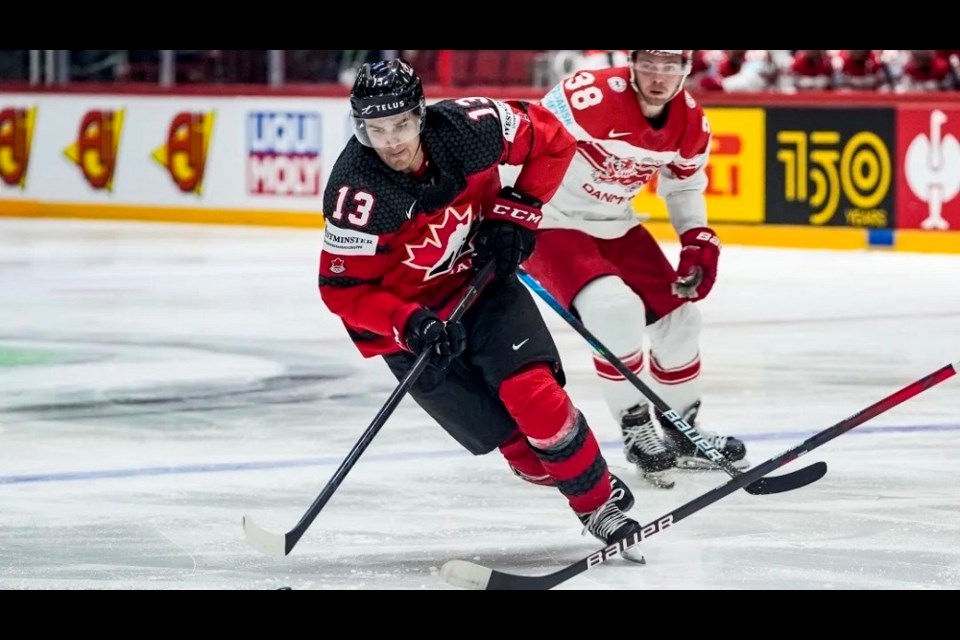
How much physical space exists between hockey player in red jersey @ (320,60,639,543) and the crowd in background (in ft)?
25.9

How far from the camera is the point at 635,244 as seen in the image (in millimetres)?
5004

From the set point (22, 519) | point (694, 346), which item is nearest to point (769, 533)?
point (694, 346)

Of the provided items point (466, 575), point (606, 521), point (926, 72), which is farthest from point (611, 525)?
point (926, 72)

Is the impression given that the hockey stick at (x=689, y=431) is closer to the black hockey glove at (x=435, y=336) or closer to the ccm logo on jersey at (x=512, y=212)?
the ccm logo on jersey at (x=512, y=212)

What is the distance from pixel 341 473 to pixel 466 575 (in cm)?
34

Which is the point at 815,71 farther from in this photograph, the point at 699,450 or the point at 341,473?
the point at 341,473

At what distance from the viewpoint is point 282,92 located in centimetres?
1303

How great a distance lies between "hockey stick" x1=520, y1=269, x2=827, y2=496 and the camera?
4.45m

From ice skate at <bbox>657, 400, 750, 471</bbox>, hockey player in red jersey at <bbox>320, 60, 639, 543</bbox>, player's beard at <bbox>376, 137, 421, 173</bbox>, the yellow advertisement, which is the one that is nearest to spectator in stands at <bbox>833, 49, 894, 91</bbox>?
the yellow advertisement

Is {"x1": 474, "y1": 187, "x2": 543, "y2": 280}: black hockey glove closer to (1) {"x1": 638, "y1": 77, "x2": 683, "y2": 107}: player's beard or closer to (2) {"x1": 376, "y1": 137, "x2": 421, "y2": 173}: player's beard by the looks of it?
(2) {"x1": 376, "y1": 137, "x2": 421, "y2": 173}: player's beard

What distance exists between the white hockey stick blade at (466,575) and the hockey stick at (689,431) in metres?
0.97

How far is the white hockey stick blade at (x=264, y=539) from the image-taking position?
Answer: 12.3 feet

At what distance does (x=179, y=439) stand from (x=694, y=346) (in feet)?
A: 4.77
